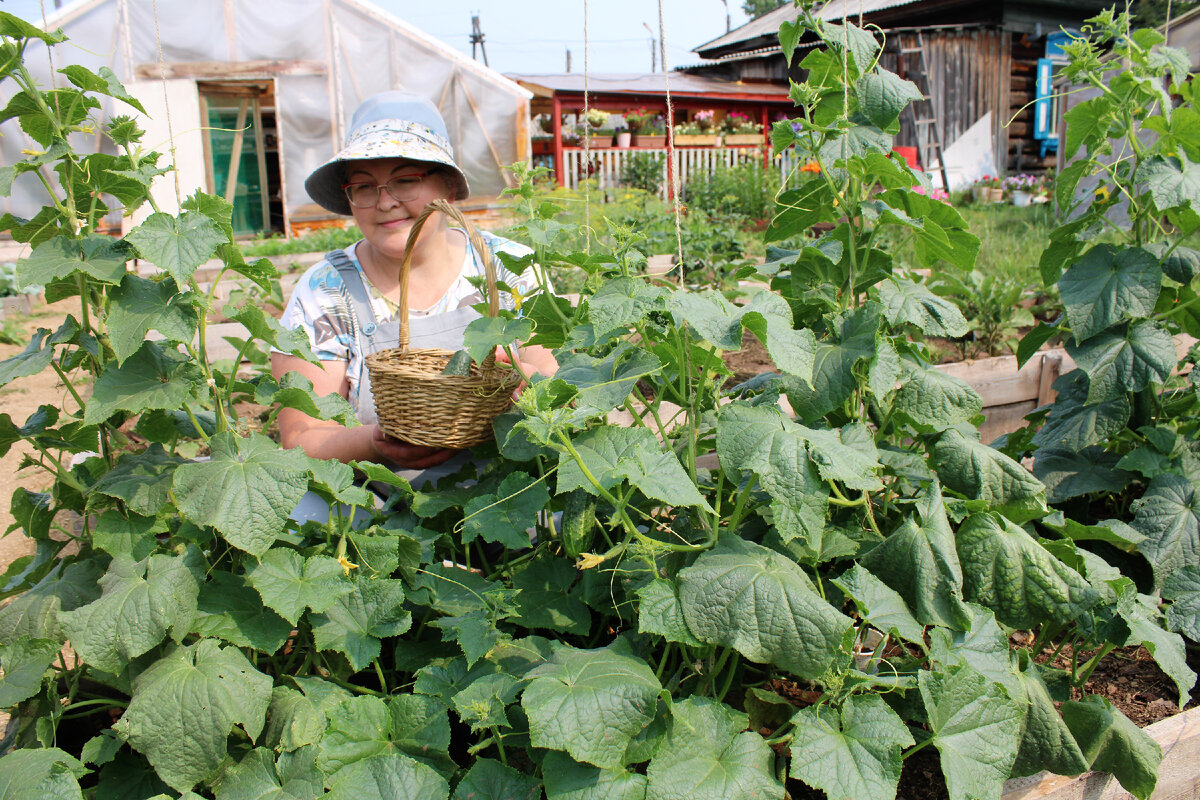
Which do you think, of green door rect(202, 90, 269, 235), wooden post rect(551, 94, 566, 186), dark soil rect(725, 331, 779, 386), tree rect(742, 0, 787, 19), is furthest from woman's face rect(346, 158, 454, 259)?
tree rect(742, 0, 787, 19)

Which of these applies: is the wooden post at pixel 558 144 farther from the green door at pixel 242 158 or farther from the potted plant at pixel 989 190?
the potted plant at pixel 989 190

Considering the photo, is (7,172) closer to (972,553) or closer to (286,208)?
(972,553)

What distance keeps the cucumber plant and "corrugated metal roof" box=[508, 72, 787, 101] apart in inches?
484

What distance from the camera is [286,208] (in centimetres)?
1036

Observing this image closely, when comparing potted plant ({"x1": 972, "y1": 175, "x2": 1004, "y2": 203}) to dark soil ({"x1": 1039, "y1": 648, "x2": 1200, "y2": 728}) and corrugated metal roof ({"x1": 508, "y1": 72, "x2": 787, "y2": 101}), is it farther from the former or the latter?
dark soil ({"x1": 1039, "y1": 648, "x2": 1200, "y2": 728})

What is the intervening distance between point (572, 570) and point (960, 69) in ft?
46.1

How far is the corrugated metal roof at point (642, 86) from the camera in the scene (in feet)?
43.7

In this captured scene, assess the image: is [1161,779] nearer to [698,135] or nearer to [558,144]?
[698,135]

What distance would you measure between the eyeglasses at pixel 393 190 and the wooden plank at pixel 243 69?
Answer: 8761 millimetres

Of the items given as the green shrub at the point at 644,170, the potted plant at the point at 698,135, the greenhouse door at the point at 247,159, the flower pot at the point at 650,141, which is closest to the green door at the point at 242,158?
the greenhouse door at the point at 247,159

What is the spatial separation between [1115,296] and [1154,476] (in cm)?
40

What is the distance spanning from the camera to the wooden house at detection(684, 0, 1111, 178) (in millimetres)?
12945

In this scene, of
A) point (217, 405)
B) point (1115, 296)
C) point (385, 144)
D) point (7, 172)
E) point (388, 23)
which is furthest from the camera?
point (388, 23)

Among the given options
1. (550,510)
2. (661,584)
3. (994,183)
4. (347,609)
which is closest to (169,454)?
(347,609)
